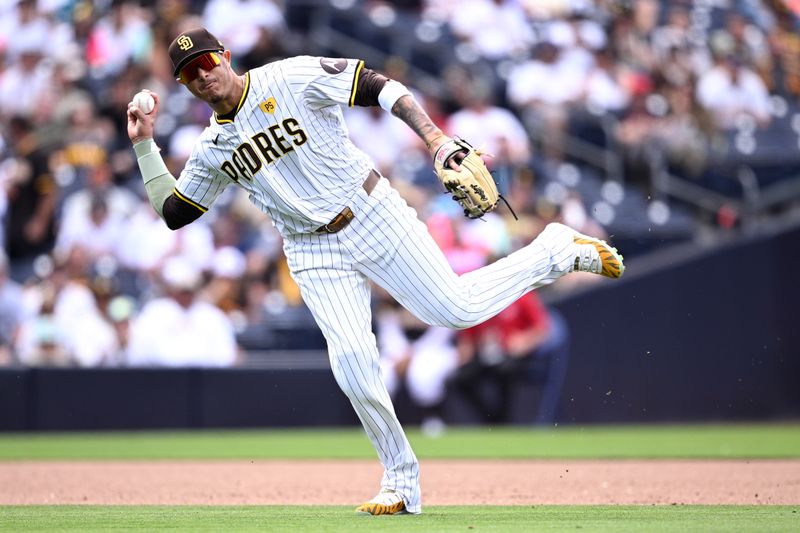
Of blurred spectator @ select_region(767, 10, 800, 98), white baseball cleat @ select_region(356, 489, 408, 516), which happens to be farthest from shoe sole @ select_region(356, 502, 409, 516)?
blurred spectator @ select_region(767, 10, 800, 98)

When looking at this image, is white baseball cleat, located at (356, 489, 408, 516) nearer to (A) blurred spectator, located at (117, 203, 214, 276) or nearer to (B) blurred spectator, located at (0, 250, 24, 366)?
(A) blurred spectator, located at (117, 203, 214, 276)

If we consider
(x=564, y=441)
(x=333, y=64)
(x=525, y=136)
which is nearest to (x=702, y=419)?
(x=564, y=441)

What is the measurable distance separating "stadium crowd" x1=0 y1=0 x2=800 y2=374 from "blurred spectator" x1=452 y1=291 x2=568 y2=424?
0.71 meters

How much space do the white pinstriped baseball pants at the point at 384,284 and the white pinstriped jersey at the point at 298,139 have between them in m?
0.13

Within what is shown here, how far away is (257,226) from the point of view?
42.1 ft

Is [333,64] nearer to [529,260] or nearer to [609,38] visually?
[529,260]

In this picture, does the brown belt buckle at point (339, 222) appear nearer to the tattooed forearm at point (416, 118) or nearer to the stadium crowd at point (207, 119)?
the tattooed forearm at point (416, 118)

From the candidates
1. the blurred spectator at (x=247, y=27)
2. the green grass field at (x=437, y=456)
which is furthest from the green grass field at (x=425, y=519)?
the blurred spectator at (x=247, y=27)

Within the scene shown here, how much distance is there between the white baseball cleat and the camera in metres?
5.58

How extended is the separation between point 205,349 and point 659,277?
4184mm

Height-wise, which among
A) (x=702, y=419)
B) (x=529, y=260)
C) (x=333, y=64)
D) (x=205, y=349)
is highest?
(x=333, y=64)

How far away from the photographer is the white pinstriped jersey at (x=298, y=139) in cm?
546

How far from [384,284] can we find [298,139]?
2.41 ft

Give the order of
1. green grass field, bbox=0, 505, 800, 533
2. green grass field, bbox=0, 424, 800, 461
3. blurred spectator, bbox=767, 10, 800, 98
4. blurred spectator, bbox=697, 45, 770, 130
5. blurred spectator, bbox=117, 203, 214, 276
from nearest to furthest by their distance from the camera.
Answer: green grass field, bbox=0, 505, 800, 533
green grass field, bbox=0, 424, 800, 461
blurred spectator, bbox=117, 203, 214, 276
blurred spectator, bbox=697, 45, 770, 130
blurred spectator, bbox=767, 10, 800, 98
